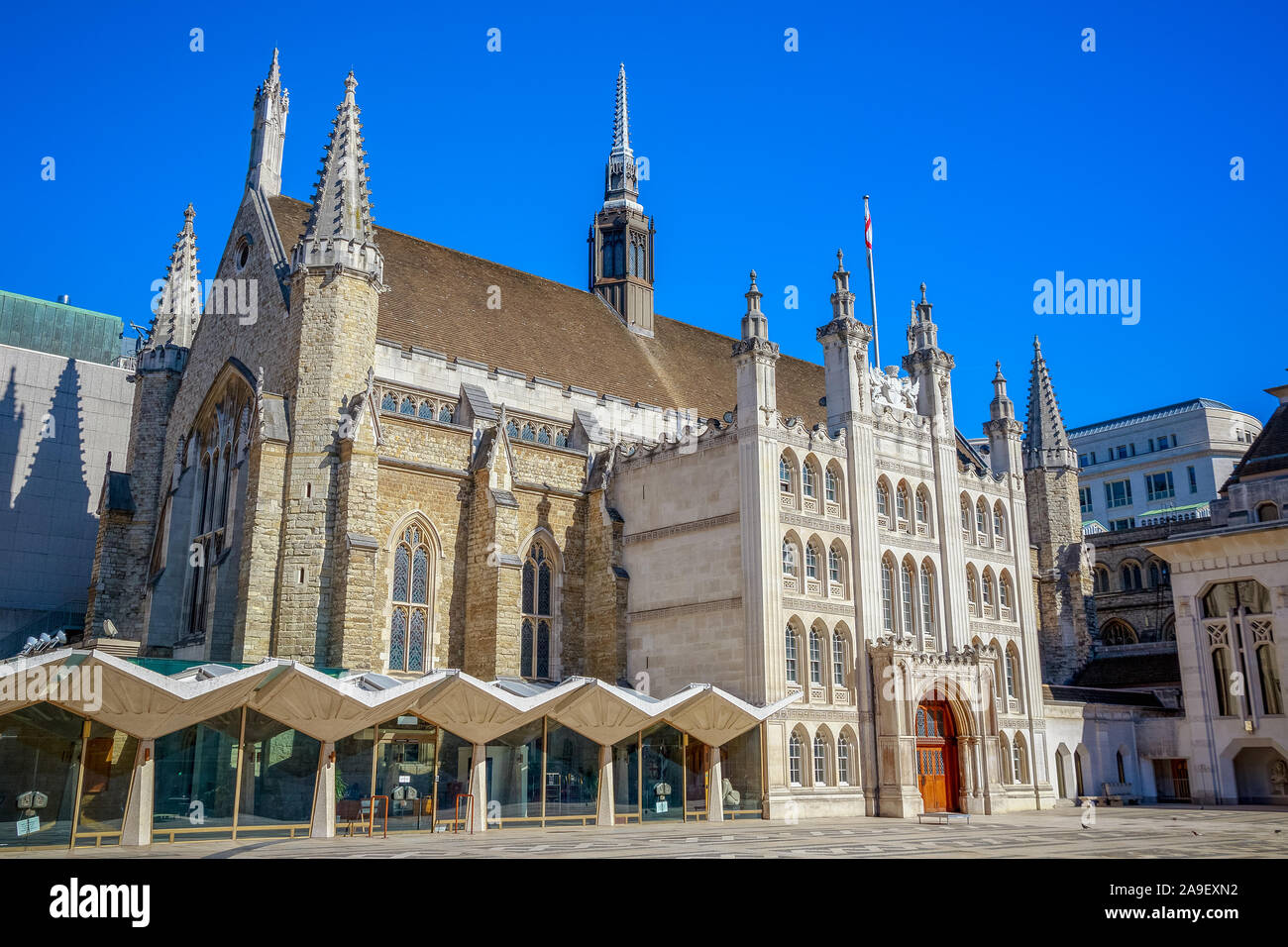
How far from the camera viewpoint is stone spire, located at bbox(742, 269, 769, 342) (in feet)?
109

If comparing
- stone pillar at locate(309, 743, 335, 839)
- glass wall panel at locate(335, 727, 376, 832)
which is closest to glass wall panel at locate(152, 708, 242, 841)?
stone pillar at locate(309, 743, 335, 839)

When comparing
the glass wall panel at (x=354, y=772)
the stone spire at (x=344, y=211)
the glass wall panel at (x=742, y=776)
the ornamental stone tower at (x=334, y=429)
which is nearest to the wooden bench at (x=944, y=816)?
the glass wall panel at (x=742, y=776)

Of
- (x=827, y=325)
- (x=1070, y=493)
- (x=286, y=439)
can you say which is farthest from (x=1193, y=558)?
(x=286, y=439)

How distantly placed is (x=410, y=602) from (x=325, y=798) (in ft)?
33.7

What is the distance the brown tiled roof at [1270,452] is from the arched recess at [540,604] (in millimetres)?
26951

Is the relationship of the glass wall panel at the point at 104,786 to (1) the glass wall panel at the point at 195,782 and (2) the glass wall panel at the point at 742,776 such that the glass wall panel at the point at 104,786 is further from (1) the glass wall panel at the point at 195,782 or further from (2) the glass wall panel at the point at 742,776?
(2) the glass wall panel at the point at 742,776

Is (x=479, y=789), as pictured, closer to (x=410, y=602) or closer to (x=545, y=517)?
(x=410, y=602)

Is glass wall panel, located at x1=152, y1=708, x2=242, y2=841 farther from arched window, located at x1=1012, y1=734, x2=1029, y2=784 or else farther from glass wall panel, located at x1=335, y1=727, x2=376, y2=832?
arched window, located at x1=1012, y1=734, x2=1029, y2=784

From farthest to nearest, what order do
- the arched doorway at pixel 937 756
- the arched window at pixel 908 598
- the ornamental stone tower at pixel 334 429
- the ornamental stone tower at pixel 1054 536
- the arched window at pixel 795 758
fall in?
1. the ornamental stone tower at pixel 1054 536
2. the arched window at pixel 908 598
3. the arched doorway at pixel 937 756
4. the arched window at pixel 795 758
5. the ornamental stone tower at pixel 334 429

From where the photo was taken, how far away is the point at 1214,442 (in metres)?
78.2

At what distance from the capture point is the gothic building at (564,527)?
29484mm

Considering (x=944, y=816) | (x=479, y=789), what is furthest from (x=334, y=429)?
(x=944, y=816)

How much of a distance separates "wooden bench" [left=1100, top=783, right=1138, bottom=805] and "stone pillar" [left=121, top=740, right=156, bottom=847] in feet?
111

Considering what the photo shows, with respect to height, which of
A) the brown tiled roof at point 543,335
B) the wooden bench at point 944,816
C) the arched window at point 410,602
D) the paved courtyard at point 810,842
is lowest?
the wooden bench at point 944,816
